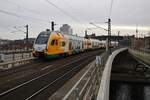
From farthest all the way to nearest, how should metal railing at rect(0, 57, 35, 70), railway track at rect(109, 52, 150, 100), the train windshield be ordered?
1. railway track at rect(109, 52, 150, 100)
2. the train windshield
3. metal railing at rect(0, 57, 35, 70)

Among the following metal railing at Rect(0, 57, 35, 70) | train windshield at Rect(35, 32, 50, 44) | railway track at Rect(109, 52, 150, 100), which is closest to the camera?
metal railing at Rect(0, 57, 35, 70)

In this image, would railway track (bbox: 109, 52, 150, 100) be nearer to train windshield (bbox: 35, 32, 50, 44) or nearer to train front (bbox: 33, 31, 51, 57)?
train front (bbox: 33, 31, 51, 57)

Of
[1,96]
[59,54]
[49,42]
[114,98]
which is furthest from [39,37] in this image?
[1,96]

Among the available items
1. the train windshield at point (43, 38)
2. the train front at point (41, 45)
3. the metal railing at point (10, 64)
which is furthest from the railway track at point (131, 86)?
the metal railing at point (10, 64)

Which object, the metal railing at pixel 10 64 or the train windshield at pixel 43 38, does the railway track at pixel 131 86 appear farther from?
the metal railing at pixel 10 64

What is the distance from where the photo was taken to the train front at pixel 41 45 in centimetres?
3164

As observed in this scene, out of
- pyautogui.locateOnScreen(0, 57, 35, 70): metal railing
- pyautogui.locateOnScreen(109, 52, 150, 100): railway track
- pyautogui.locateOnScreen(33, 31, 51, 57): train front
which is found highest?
pyautogui.locateOnScreen(33, 31, 51, 57): train front

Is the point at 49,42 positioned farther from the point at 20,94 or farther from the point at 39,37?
the point at 20,94

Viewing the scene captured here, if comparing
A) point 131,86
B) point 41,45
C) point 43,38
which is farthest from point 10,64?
point 131,86

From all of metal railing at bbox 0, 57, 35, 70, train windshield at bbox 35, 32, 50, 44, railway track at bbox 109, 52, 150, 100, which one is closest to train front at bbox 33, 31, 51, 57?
train windshield at bbox 35, 32, 50, 44

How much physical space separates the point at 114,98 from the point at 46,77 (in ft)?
52.6

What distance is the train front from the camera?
31.6 m

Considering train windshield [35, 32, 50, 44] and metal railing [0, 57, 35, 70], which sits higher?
train windshield [35, 32, 50, 44]

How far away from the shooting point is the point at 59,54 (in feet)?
118
